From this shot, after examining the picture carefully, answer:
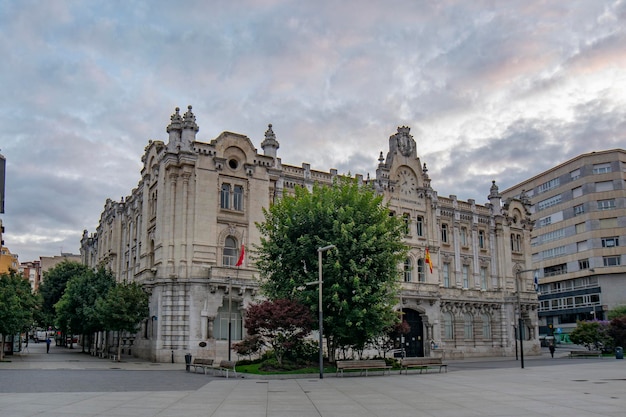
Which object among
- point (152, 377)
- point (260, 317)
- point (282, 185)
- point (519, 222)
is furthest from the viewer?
point (519, 222)

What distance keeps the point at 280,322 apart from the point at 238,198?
59.6 feet

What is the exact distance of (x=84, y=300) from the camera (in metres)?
54.4

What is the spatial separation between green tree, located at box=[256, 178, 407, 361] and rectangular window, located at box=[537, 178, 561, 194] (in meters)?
67.5

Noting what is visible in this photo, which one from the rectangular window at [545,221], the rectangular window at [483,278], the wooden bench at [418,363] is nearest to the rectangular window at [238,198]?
the wooden bench at [418,363]

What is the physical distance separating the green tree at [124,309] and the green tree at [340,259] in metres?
12.2

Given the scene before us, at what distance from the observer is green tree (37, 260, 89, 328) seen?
231 feet

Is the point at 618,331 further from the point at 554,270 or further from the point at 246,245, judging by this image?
the point at 554,270

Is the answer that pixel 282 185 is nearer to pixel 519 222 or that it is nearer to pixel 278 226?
pixel 278 226

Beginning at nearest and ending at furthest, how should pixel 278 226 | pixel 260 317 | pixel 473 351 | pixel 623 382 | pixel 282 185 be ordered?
pixel 623 382 → pixel 260 317 → pixel 278 226 → pixel 282 185 → pixel 473 351

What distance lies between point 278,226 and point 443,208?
3008 cm

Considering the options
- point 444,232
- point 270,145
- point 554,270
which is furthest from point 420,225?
point 554,270

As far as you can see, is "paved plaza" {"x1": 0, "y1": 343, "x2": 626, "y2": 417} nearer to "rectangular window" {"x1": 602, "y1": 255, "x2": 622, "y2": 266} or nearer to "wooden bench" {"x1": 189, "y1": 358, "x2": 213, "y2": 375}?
"wooden bench" {"x1": 189, "y1": 358, "x2": 213, "y2": 375}

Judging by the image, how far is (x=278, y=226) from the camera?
1539 inches

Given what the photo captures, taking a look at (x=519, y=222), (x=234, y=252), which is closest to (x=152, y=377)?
(x=234, y=252)
